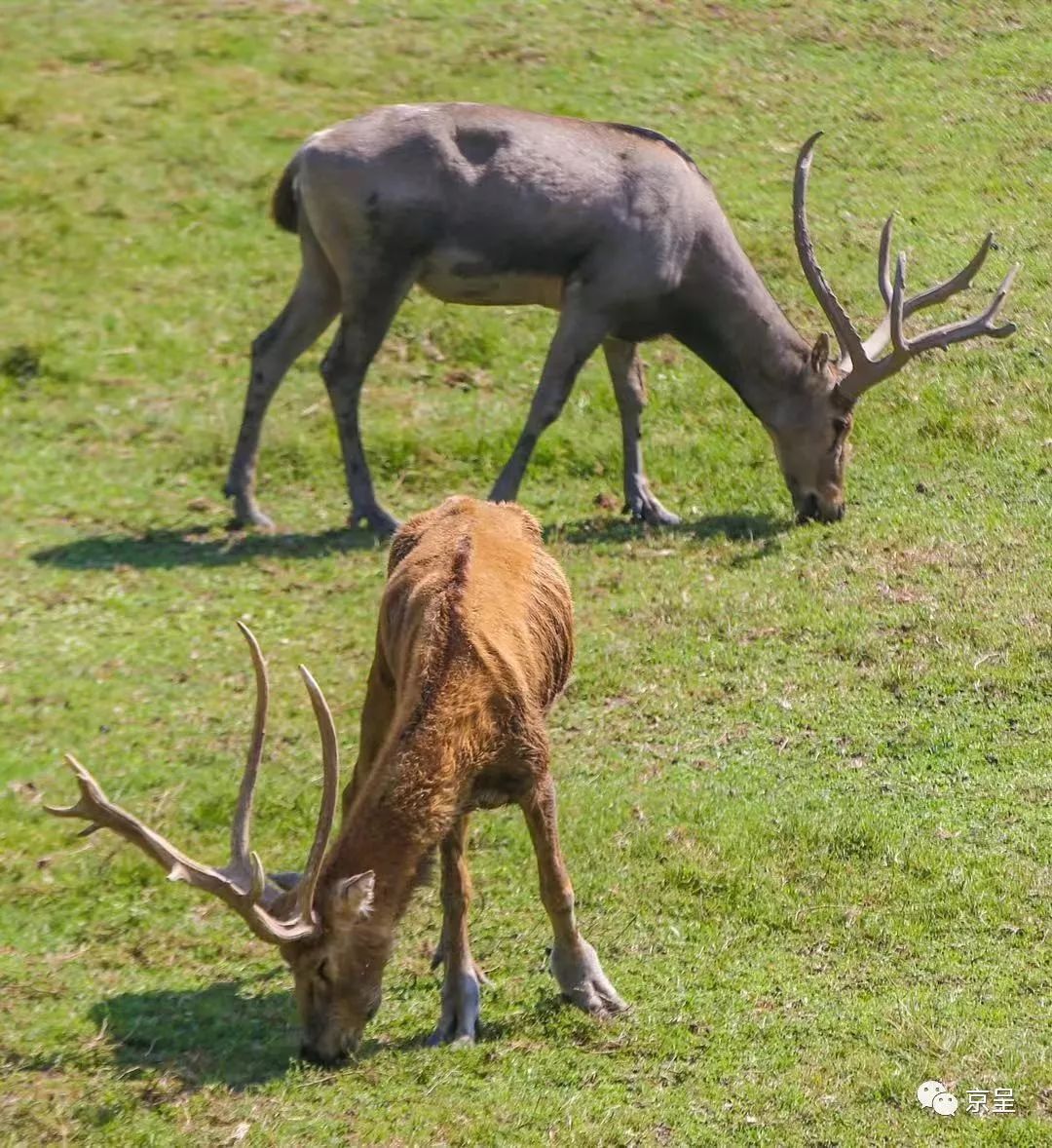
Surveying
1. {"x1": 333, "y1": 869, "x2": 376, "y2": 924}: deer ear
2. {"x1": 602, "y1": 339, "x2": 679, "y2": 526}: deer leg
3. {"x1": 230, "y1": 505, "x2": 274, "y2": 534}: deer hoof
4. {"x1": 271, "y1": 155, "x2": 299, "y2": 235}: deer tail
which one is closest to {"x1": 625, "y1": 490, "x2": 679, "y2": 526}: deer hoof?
{"x1": 602, "y1": 339, "x2": 679, "y2": 526}: deer leg

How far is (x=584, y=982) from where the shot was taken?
6707mm

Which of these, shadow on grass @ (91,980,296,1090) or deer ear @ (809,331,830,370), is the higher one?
deer ear @ (809,331,830,370)

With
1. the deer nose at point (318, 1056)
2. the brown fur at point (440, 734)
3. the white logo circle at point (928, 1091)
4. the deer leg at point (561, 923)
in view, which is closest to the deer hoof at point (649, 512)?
the brown fur at point (440, 734)

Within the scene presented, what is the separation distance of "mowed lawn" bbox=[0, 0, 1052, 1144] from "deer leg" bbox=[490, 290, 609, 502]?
0.49m

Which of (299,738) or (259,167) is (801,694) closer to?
(299,738)

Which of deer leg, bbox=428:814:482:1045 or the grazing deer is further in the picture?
the grazing deer

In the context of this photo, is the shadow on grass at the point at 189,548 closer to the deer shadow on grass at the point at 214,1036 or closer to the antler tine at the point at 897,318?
the antler tine at the point at 897,318

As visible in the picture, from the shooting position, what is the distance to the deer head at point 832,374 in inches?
461

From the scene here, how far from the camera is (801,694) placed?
30.4 ft

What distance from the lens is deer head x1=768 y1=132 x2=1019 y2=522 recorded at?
38.4 feet

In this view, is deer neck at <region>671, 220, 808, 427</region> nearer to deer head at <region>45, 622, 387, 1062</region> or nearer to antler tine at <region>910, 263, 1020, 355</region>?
antler tine at <region>910, 263, 1020, 355</region>

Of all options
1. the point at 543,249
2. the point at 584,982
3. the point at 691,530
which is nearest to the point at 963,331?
the point at 691,530

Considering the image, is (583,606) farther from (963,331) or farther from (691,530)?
(963,331)

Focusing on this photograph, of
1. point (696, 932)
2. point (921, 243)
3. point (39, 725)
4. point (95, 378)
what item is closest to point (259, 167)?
point (95, 378)
